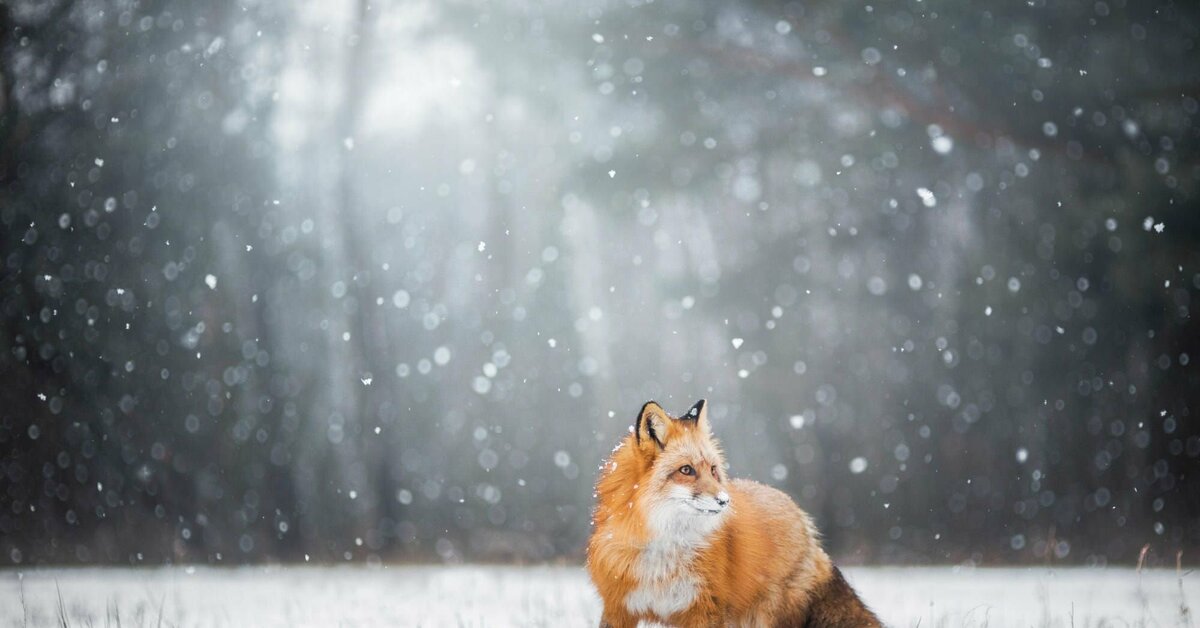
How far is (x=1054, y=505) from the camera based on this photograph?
973 centimetres

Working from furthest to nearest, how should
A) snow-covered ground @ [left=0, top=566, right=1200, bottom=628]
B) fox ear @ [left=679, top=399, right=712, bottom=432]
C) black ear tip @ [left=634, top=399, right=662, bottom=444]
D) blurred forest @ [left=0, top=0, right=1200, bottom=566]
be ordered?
blurred forest @ [left=0, top=0, right=1200, bottom=566]
snow-covered ground @ [left=0, top=566, right=1200, bottom=628]
fox ear @ [left=679, top=399, right=712, bottom=432]
black ear tip @ [left=634, top=399, right=662, bottom=444]

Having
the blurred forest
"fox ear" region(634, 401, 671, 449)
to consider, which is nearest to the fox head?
"fox ear" region(634, 401, 671, 449)

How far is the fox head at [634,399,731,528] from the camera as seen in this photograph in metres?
2.89

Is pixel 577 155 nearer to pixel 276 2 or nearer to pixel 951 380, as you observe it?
pixel 276 2

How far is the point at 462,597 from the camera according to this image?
18.8ft

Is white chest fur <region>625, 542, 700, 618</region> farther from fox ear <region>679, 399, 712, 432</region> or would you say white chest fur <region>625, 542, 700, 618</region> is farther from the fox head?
fox ear <region>679, 399, 712, 432</region>

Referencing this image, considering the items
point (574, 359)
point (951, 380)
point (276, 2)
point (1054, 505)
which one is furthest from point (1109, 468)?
point (276, 2)

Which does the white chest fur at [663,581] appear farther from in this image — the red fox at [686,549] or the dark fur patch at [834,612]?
the dark fur patch at [834,612]

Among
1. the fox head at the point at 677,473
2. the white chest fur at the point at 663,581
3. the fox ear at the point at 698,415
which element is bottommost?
the white chest fur at the point at 663,581

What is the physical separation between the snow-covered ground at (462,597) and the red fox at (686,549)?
1287mm

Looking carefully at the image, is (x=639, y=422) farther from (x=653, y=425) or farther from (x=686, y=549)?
(x=686, y=549)

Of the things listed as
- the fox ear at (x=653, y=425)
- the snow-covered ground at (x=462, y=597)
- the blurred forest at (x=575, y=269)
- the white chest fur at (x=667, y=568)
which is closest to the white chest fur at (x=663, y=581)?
the white chest fur at (x=667, y=568)

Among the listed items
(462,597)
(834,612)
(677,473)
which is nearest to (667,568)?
(677,473)

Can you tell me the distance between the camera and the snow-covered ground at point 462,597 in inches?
180
